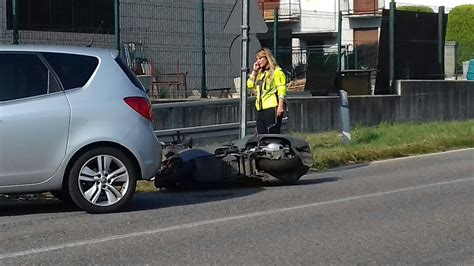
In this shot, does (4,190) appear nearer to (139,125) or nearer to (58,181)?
(58,181)

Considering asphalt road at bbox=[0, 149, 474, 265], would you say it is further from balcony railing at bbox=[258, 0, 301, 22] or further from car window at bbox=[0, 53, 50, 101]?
balcony railing at bbox=[258, 0, 301, 22]

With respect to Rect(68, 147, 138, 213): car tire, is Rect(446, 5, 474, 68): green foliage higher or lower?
higher

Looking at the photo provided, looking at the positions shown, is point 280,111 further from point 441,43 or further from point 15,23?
point 441,43

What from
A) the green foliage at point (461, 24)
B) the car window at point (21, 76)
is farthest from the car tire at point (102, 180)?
the green foliage at point (461, 24)

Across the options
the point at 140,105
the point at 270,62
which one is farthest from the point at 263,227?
the point at 270,62

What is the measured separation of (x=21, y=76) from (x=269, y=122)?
491 cm

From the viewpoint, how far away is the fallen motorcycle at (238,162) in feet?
38.1

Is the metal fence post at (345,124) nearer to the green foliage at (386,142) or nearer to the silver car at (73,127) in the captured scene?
the green foliage at (386,142)

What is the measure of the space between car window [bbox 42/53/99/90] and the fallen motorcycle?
2339 mm

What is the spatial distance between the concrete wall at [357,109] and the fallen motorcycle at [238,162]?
3925mm

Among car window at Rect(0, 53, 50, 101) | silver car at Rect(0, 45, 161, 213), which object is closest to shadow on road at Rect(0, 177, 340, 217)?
silver car at Rect(0, 45, 161, 213)

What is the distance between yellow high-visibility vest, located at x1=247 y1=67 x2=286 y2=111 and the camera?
43.8 feet

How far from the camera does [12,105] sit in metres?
9.16

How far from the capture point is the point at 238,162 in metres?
11.8
